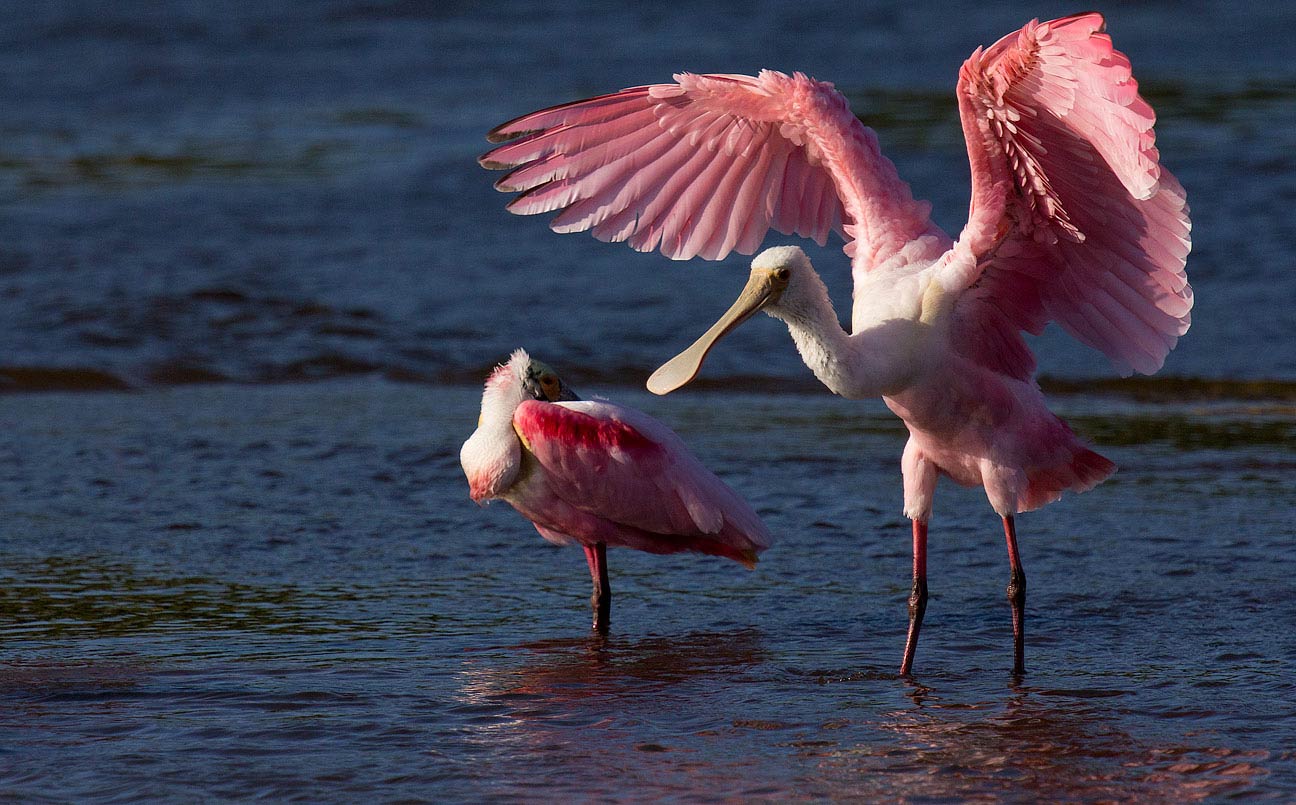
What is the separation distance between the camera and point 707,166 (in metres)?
6.31

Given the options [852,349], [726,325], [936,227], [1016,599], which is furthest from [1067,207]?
[1016,599]

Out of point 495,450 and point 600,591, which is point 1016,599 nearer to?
point 600,591

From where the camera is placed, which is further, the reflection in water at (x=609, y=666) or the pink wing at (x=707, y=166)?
the pink wing at (x=707, y=166)

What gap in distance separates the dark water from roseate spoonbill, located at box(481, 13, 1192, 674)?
638 millimetres

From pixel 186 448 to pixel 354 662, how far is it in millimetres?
3125

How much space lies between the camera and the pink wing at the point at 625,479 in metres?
6.24

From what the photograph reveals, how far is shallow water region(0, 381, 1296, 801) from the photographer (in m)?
4.57

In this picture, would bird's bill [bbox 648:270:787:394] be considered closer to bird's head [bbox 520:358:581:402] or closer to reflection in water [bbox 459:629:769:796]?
reflection in water [bbox 459:629:769:796]

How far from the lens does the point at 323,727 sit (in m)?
4.85

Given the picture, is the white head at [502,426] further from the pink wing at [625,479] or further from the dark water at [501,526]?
the dark water at [501,526]

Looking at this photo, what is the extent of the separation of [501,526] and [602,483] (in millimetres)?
1113

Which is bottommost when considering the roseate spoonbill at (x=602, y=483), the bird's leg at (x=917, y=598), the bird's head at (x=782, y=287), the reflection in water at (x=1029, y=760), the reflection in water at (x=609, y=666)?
the reflection in water at (x=609, y=666)

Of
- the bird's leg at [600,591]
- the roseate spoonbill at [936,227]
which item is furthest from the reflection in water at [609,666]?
the roseate spoonbill at [936,227]

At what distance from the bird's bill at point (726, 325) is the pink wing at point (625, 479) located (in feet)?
2.03
